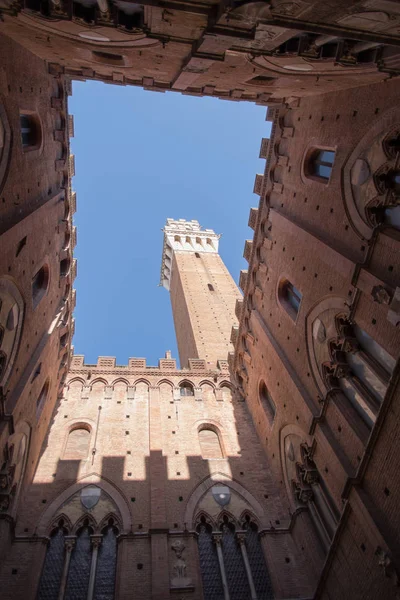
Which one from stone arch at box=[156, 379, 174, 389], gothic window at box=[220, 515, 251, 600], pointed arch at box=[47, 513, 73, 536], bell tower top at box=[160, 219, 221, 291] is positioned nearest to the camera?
gothic window at box=[220, 515, 251, 600]

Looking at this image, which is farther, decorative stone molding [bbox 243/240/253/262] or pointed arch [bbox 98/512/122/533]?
decorative stone molding [bbox 243/240/253/262]

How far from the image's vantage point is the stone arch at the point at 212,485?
12.5 metres

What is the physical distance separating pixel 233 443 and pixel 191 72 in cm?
1172

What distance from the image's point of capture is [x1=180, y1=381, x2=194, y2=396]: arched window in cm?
1747

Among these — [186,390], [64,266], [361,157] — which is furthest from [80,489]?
[361,157]

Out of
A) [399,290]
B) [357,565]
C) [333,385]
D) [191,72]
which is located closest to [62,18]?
[191,72]

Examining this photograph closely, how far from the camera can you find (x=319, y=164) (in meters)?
12.5

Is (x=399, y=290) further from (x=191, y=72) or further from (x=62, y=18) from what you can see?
(x=62, y=18)

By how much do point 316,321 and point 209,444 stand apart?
654cm

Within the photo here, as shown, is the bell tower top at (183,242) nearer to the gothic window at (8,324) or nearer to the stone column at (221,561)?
the gothic window at (8,324)

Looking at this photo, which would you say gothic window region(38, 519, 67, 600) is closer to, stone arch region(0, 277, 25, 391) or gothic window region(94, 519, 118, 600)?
gothic window region(94, 519, 118, 600)

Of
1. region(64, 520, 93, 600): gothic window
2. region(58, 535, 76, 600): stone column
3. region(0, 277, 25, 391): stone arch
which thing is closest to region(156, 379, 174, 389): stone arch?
region(64, 520, 93, 600): gothic window

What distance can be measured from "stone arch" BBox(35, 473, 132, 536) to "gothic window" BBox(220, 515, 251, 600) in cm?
271

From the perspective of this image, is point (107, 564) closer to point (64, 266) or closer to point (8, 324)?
point (8, 324)
